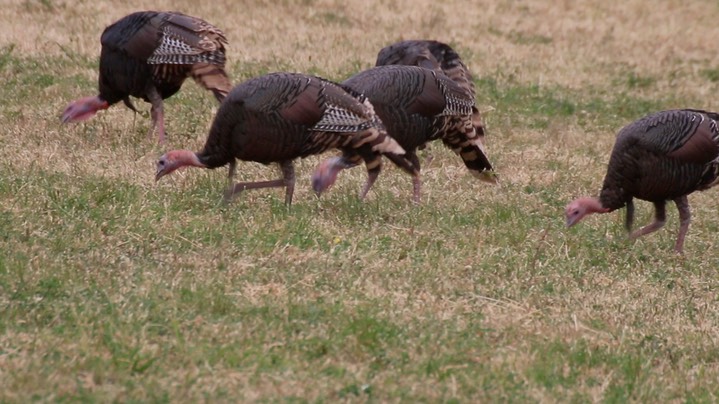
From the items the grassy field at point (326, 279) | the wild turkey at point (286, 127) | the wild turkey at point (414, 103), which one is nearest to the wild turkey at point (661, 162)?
the grassy field at point (326, 279)

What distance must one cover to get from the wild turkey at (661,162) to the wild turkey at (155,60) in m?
3.47

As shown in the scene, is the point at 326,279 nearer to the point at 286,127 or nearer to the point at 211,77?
the point at 286,127

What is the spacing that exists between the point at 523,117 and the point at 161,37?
4.57 meters

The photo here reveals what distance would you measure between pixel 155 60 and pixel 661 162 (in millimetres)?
4232

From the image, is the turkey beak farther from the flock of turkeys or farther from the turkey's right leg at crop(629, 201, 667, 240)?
the turkey's right leg at crop(629, 201, 667, 240)

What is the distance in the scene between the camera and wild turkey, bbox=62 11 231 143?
10156 millimetres

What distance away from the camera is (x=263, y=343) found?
5.53 m

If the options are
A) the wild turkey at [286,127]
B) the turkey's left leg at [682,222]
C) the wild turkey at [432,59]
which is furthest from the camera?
the wild turkey at [432,59]

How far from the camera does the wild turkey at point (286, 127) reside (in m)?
7.92

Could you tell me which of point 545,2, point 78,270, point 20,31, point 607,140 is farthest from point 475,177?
point 545,2

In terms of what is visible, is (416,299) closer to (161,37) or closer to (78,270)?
(78,270)

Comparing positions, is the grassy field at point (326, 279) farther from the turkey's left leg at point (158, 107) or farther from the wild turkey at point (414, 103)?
the wild turkey at point (414, 103)

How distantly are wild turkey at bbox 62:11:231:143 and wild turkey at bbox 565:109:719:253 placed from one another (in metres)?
3.47

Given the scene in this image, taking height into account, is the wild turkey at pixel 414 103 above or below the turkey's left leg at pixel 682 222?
above
